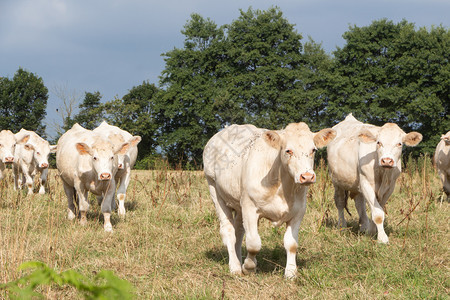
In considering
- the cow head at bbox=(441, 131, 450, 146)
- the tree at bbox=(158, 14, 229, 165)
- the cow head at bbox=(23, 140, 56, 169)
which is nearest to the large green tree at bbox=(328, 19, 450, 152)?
the tree at bbox=(158, 14, 229, 165)

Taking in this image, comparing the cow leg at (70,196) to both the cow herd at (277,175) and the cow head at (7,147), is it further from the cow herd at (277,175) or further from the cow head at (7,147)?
the cow herd at (277,175)

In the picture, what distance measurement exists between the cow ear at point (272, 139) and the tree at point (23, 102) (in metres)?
46.4

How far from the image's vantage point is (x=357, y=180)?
25.0 feet

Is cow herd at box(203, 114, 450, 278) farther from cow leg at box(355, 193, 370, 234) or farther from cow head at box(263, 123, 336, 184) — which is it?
cow leg at box(355, 193, 370, 234)

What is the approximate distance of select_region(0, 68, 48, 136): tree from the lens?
4756 cm

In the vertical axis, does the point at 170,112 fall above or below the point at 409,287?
above

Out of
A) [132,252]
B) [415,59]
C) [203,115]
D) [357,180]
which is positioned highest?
[415,59]

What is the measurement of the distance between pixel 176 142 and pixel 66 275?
130 ft

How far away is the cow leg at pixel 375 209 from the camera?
22.0ft

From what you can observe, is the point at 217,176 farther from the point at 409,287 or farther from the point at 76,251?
the point at 409,287

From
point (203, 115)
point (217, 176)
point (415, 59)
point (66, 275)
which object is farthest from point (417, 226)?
point (203, 115)

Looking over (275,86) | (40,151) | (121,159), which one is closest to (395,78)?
(275,86)

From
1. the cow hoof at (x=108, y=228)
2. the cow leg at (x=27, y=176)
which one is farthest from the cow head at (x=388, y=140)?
the cow leg at (x=27, y=176)

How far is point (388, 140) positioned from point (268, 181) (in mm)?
2817
